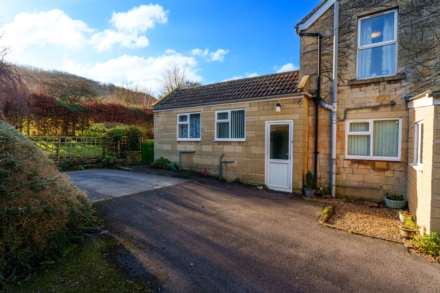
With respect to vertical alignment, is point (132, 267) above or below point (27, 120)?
below

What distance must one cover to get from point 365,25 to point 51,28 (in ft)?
35.5

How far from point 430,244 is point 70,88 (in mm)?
21016

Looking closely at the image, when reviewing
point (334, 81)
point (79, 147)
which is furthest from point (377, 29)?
point (79, 147)

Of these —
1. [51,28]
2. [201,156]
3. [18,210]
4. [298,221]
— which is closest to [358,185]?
[298,221]

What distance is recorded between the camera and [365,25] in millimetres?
6922

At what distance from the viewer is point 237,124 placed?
9.18 metres

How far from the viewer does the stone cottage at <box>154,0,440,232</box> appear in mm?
6164

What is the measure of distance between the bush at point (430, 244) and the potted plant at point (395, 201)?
259 centimetres

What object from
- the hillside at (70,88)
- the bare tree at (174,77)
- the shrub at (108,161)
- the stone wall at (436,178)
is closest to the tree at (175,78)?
the bare tree at (174,77)

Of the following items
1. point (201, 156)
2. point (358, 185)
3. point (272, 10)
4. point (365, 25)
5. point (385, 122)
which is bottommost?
point (358, 185)

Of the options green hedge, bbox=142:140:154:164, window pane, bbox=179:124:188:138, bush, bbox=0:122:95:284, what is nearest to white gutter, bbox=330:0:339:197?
window pane, bbox=179:124:188:138

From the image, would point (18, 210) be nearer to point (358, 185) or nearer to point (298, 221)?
point (298, 221)

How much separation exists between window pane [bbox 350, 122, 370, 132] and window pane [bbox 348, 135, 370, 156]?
214 mm

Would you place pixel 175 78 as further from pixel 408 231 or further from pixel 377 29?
pixel 408 231
